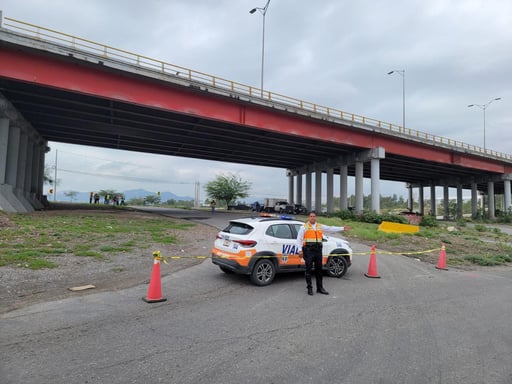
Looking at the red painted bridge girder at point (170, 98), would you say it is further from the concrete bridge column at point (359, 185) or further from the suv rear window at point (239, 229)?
the suv rear window at point (239, 229)

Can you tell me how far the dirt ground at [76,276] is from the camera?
22.4 ft

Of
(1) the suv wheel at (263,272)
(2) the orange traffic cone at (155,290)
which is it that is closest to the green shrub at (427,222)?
(1) the suv wheel at (263,272)

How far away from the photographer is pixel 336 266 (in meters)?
9.67

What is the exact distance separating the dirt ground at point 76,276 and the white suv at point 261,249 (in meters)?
1.94

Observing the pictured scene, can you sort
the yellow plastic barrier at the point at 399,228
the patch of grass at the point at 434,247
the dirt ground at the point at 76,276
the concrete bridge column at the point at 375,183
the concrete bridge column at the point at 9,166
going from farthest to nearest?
the concrete bridge column at the point at 375,183
the concrete bridge column at the point at 9,166
the yellow plastic barrier at the point at 399,228
the patch of grass at the point at 434,247
the dirt ground at the point at 76,276

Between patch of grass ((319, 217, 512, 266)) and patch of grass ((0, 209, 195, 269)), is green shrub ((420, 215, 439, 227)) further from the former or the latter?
patch of grass ((0, 209, 195, 269))

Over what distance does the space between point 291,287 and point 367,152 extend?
3392cm

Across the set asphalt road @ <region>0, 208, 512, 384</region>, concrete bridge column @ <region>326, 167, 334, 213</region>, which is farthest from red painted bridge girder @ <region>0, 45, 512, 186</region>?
asphalt road @ <region>0, 208, 512, 384</region>

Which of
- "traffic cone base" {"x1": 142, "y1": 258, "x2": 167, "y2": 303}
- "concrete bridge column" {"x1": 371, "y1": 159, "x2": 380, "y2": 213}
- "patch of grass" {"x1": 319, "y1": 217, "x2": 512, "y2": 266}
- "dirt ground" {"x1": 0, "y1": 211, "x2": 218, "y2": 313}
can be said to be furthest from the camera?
"concrete bridge column" {"x1": 371, "y1": 159, "x2": 380, "y2": 213}

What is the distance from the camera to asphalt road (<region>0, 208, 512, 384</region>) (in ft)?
13.1

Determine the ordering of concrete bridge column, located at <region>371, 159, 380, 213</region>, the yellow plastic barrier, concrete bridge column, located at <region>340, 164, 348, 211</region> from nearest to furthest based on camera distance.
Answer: the yellow plastic barrier → concrete bridge column, located at <region>371, 159, 380, 213</region> → concrete bridge column, located at <region>340, 164, 348, 211</region>

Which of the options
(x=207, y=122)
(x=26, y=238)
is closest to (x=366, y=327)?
(x=26, y=238)

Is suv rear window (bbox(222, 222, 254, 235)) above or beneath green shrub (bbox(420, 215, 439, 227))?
above

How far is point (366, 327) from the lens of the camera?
5.66 metres
